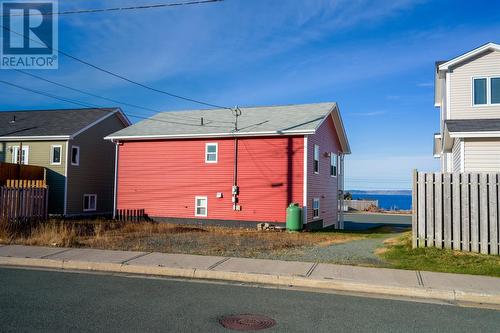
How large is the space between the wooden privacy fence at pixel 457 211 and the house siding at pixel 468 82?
7.96 m

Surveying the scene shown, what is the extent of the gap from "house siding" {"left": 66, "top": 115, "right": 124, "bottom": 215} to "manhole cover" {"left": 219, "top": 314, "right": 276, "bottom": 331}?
23.7m

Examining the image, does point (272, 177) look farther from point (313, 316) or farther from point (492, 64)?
point (313, 316)

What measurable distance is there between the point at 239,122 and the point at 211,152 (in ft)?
7.95

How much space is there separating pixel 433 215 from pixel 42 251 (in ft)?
34.3

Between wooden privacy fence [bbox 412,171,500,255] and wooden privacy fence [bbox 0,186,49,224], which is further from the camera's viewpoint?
wooden privacy fence [bbox 0,186,49,224]

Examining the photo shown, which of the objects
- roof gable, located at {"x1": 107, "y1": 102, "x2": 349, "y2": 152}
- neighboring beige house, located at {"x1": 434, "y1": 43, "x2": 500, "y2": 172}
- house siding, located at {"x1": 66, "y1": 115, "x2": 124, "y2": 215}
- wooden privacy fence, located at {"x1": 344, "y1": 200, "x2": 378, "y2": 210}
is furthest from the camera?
wooden privacy fence, located at {"x1": 344, "y1": 200, "x2": 378, "y2": 210}

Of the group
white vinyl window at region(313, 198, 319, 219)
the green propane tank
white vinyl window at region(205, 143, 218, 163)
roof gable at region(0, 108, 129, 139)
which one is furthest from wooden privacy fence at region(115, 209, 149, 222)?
white vinyl window at region(313, 198, 319, 219)

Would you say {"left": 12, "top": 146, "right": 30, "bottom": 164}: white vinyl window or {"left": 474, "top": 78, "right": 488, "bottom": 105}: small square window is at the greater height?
{"left": 474, "top": 78, "right": 488, "bottom": 105}: small square window

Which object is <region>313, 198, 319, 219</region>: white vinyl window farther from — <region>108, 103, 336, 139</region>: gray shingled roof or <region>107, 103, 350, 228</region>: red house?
<region>108, 103, 336, 139</region>: gray shingled roof

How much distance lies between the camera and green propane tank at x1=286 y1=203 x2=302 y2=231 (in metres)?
19.7

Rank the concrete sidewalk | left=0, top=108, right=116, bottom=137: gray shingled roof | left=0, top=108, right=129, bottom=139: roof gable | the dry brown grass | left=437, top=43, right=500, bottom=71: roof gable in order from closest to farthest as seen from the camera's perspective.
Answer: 1. the concrete sidewalk
2. the dry brown grass
3. left=437, top=43, right=500, bottom=71: roof gable
4. left=0, top=108, right=129, bottom=139: roof gable
5. left=0, top=108, right=116, bottom=137: gray shingled roof

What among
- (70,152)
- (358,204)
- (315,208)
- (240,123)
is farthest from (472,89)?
(358,204)

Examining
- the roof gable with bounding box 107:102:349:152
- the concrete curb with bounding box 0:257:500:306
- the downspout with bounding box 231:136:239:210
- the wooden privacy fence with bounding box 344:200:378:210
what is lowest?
the wooden privacy fence with bounding box 344:200:378:210

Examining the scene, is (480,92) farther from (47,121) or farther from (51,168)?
(47,121)
